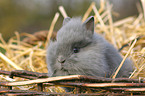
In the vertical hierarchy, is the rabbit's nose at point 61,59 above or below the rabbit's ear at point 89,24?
below

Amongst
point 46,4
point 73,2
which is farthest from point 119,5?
point 46,4

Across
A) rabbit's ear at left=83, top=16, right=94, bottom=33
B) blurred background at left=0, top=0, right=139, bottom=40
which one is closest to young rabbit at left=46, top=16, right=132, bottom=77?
rabbit's ear at left=83, top=16, right=94, bottom=33

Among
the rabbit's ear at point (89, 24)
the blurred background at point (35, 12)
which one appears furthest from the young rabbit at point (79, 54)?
the blurred background at point (35, 12)

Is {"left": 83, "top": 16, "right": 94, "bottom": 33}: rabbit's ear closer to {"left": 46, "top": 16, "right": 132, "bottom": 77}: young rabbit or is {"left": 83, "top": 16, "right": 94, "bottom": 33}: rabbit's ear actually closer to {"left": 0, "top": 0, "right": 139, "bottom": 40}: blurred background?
{"left": 46, "top": 16, "right": 132, "bottom": 77}: young rabbit

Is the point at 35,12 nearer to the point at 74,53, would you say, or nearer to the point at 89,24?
the point at 89,24

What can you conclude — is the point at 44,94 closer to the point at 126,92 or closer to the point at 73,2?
the point at 126,92

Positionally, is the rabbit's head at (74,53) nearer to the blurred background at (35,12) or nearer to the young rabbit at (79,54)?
the young rabbit at (79,54)
